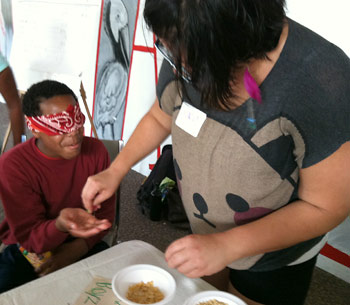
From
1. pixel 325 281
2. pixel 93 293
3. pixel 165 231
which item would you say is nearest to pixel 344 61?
pixel 93 293

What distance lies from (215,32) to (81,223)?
772mm

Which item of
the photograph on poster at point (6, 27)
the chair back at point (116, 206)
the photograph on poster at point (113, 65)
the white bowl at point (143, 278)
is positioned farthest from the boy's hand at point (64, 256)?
the photograph on poster at point (6, 27)

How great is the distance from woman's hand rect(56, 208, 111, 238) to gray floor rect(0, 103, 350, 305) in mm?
1177

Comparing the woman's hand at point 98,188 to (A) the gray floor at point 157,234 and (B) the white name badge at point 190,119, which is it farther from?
(A) the gray floor at point 157,234

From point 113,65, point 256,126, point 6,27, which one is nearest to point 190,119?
point 256,126

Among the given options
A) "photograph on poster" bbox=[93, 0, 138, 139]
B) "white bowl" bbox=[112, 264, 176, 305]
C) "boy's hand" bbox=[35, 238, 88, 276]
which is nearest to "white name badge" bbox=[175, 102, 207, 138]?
"white bowl" bbox=[112, 264, 176, 305]

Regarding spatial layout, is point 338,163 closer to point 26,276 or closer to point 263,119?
point 263,119

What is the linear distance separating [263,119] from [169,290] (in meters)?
0.49

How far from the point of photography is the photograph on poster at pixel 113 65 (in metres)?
2.87

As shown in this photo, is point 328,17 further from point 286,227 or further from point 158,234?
point 158,234

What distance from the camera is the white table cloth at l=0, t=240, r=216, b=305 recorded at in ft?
2.80

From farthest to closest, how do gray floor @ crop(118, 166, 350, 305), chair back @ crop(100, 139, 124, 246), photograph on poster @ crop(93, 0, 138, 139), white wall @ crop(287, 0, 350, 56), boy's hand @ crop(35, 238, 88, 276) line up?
photograph on poster @ crop(93, 0, 138, 139)
gray floor @ crop(118, 166, 350, 305)
white wall @ crop(287, 0, 350, 56)
chair back @ crop(100, 139, 124, 246)
boy's hand @ crop(35, 238, 88, 276)

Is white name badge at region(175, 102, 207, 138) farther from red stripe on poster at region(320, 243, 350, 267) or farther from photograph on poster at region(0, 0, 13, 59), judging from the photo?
photograph on poster at region(0, 0, 13, 59)

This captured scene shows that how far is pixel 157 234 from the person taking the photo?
2375 mm
